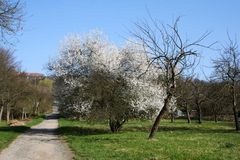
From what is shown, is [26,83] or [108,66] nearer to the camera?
[108,66]

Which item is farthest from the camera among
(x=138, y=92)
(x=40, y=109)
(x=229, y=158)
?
(x=40, y=109)

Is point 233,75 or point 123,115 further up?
point 233,75

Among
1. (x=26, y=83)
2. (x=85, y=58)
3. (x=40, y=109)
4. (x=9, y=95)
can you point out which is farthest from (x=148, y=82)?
(x=40, y=109)

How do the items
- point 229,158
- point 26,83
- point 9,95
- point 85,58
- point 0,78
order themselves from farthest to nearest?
point 26,83
point 9,95
point 0,78
point 85,58
point 229,158

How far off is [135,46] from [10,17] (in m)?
20.9

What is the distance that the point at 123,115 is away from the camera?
39438 mm

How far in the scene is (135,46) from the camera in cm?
4116

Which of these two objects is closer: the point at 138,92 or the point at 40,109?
the point at 138,92

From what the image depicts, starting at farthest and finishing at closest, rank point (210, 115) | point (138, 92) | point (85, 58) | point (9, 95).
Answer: point (210, 115) → point (9, 95) → point (85, 58) → point (138, 92)

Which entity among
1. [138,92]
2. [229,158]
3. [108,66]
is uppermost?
[108,66]

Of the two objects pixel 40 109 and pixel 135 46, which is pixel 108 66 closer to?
pixel 135 46

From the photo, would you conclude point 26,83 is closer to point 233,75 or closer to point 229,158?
Result: point 233,75

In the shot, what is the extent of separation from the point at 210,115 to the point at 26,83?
54037mm

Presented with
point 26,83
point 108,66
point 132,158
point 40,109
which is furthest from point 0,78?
point 40,109
